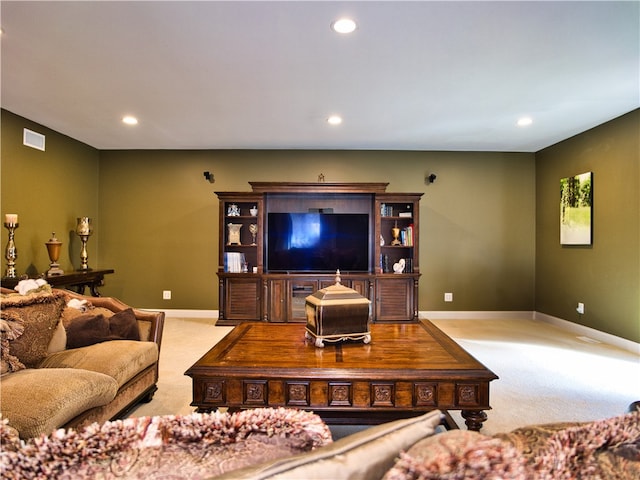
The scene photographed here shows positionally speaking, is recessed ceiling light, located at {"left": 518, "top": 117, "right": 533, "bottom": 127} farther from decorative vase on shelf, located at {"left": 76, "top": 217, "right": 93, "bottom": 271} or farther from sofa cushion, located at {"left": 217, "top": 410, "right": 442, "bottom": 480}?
decorative vase on shelf, located at {"left": 76, "top": 217, "right": 93, "bottom": 271}

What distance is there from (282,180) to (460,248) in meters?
2.80

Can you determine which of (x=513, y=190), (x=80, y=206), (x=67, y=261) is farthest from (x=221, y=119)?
(x=513, y=190)

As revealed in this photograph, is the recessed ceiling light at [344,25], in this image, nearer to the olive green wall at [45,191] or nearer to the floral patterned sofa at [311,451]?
the floral patterned sofa at [311,451]

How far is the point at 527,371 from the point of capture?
3133mm

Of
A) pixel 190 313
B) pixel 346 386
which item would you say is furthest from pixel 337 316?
pixel 190 313

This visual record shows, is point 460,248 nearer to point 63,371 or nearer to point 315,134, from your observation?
point 315,134

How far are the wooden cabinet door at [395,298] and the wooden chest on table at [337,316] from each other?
2.71 metres

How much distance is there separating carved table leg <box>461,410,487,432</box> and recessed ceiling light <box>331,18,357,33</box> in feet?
7.56

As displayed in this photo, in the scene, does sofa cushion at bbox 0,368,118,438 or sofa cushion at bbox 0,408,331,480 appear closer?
sofa cushion at bbox 0,408,331,480

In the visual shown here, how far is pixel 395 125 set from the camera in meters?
4.28

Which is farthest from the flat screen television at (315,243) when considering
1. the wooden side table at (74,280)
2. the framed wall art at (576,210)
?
the framed wall art at (576,210)

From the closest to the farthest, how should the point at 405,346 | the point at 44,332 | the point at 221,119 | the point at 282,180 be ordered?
the point at 44,332 < the point at 405,346 < the point at 221,119 < the point at 282,180

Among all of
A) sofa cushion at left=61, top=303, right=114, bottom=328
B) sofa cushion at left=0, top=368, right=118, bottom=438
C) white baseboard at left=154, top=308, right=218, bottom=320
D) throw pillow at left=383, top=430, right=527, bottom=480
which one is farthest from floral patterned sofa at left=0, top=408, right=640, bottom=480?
white baseboard at left=154, top=308, right=218, bottom=320

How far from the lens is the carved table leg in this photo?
69.4 inches
